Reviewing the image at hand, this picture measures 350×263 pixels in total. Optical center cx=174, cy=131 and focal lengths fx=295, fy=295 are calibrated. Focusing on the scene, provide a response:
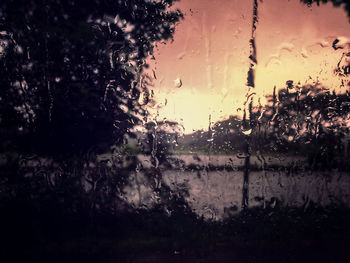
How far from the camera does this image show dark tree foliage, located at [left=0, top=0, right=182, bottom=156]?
3.15 m

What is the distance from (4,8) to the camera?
3.05 meters

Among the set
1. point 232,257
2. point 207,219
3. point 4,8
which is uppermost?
point 4,8

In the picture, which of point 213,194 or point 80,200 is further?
point 213,194

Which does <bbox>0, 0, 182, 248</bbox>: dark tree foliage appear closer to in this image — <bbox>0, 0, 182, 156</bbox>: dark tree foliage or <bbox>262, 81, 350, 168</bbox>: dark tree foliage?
<bbox>0, 0, 182, 156</bbox>: dark tree foliage

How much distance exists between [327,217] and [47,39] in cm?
361

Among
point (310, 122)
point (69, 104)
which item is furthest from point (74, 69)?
point (310, 122)

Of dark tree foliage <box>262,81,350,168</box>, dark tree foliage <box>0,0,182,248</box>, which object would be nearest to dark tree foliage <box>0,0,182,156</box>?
dark tree foliage <box>0,0,182,248</box>

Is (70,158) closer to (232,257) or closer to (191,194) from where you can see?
(191,194)

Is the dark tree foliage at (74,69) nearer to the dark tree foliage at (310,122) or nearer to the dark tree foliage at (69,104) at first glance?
the dark tree foliage at (69,104)

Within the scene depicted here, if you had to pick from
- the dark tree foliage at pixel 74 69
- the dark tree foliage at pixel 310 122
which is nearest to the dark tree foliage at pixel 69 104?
the dark tree foliage at pixel 74 69

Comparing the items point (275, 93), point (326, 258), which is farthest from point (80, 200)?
point (326, 258)

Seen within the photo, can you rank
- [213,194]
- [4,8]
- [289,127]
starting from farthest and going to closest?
[213,194], [289,127], [4,8]

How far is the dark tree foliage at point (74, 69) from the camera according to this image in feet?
10.3

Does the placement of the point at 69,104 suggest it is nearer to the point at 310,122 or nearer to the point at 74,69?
the point at 74,69
